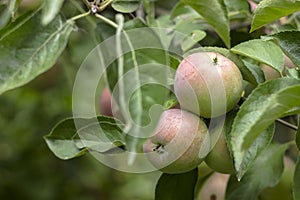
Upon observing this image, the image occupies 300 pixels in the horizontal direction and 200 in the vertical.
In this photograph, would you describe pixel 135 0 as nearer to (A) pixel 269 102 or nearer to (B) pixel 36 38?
(B) pixel 36 38

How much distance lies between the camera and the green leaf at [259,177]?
42.7 inches

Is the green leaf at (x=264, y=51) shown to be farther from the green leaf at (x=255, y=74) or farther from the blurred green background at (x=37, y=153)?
the blurred green background at (x=37, y=153)

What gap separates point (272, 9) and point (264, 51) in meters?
0.06

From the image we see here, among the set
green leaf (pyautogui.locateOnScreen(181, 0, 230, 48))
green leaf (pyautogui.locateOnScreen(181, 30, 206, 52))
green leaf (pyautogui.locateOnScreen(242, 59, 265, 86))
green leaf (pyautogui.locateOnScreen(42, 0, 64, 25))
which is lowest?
green leaf (pyautogui.locateOnScreen(181, 30, 206, 52))

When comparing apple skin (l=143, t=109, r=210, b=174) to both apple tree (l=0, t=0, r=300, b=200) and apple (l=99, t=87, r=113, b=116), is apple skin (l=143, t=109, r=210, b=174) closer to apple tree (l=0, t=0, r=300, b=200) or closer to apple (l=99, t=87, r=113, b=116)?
apple tree (l=0, t=0, r=300, b=200)

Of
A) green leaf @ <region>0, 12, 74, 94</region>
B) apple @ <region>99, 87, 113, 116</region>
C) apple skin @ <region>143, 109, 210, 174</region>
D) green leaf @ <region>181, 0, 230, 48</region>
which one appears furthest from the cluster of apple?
apple @ <region>99, 87, 113, 116</region>

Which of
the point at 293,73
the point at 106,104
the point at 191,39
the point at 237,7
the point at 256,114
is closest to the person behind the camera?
the point at 256,114

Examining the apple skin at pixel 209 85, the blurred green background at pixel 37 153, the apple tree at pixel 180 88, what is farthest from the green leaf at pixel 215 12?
the blurred green background at pixel 37 153

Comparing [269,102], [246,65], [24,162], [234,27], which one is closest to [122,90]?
[246,65]

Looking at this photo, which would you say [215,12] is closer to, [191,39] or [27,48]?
[191,39]

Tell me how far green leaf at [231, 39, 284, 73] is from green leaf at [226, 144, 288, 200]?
0.29 metres

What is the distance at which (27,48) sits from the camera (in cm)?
99

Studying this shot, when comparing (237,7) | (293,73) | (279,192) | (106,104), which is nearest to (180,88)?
(293,73)

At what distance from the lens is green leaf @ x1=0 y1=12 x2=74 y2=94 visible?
96 centimetres
